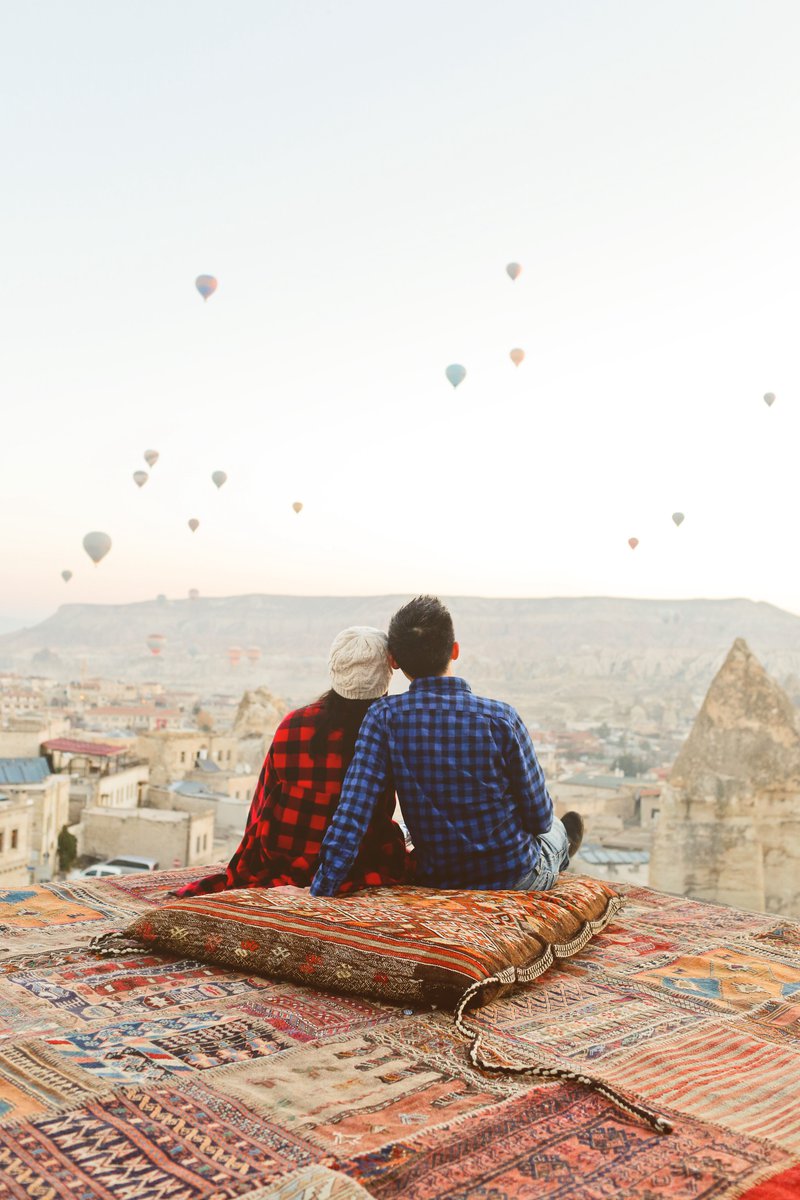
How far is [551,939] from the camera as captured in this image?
2.79 meters

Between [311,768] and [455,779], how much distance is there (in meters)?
0.59

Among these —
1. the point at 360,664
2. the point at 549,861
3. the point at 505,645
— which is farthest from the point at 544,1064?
the point at 505,645

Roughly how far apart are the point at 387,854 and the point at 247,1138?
171cm

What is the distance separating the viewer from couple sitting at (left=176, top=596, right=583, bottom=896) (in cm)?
305

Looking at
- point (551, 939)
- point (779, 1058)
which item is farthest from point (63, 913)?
point (779, 1058)

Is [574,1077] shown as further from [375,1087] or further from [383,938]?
[383,938]

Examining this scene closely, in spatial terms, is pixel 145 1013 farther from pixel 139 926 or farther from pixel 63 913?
pixel 63 913

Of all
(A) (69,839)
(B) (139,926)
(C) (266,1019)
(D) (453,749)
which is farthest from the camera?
(A) (69,839)

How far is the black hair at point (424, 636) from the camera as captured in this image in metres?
3.22

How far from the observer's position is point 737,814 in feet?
25.6

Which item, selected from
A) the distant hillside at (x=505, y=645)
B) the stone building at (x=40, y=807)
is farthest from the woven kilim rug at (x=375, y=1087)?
the distant hillside at (x=505, y=645)

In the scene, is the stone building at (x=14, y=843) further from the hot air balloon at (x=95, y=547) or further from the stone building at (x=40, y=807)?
the hot air balloon at (x=95, y=547)

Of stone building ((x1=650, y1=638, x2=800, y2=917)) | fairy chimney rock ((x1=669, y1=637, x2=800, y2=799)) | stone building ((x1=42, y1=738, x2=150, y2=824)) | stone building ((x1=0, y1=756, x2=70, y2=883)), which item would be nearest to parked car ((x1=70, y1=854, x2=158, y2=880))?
stone building ((x1=0, y1=756, x2=70, y2=883))

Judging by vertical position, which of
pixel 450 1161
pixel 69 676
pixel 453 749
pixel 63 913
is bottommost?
pixel 69 676
